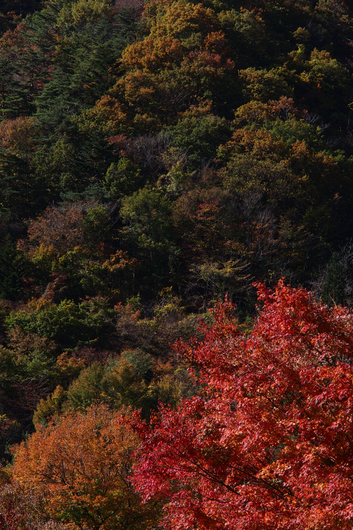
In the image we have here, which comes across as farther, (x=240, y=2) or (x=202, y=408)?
(x=240, y=2)

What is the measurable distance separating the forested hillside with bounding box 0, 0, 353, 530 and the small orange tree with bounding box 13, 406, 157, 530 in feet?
0.26

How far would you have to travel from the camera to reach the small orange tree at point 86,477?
1566cm

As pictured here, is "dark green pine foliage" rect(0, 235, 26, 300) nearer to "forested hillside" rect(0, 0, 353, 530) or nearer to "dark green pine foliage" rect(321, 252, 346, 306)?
"forested hillside" rect(0, 0, 353, 530)

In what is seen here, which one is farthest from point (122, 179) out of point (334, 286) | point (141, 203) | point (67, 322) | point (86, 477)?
point (86, 477)

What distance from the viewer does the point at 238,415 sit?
1024 cm

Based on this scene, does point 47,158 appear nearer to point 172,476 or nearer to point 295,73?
point 295,73

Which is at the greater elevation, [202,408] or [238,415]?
[238,415]

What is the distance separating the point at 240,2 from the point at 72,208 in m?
31.6

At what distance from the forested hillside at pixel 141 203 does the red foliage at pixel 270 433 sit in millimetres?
5907

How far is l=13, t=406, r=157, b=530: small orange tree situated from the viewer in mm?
15664

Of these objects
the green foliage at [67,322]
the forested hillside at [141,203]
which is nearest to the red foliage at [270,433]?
the forested hillside at [141,203]

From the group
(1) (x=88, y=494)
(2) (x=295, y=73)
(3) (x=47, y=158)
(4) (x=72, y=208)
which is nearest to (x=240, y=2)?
(2) (x=295, y=73)

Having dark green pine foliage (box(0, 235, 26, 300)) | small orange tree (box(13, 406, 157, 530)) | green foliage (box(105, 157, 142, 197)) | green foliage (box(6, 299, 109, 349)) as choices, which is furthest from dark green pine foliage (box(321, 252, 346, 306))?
dark green pine foliage (box(0, 235, 26, 300))

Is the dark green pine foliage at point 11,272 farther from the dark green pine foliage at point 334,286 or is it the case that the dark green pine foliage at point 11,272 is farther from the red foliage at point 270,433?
the red foliage at point 270,433
